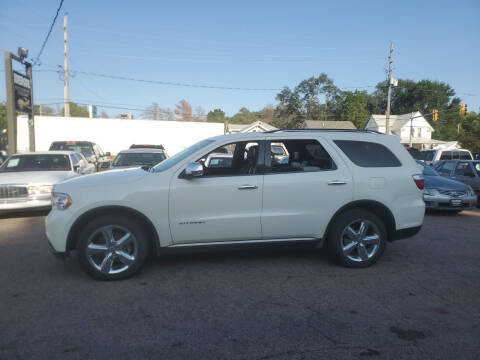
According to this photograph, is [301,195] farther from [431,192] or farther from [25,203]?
[25,203]

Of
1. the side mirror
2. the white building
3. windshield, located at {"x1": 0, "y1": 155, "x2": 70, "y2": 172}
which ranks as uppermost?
the white building

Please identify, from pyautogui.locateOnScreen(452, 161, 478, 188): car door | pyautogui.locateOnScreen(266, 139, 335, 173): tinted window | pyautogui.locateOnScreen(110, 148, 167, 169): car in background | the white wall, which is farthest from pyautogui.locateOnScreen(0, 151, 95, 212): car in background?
the white wall

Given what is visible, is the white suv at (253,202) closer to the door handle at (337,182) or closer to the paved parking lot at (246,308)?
the door handle at (337,182)

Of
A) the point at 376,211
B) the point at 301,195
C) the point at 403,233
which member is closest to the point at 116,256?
the point at 301,195

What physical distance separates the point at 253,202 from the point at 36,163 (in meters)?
7.05

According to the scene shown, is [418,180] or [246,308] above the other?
[418,180]

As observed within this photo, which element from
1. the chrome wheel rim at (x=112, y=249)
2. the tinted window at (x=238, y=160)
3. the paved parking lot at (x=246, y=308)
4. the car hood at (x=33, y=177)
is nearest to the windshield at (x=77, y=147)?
the car hood at (x=33, y=177)

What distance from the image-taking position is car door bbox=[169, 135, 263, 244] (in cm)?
427

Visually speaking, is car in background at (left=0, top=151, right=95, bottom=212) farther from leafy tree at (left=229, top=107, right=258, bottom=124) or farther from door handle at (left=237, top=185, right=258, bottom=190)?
leafy tree at (left=229, top=107, right=258, bottom=124)

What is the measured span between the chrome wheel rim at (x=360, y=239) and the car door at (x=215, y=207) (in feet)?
4.00

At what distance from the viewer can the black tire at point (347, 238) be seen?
466 cm

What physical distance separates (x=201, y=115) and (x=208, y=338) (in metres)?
69.9

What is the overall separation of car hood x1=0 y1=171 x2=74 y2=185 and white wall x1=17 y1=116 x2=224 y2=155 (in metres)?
25.0

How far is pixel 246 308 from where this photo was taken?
3.56 meters
